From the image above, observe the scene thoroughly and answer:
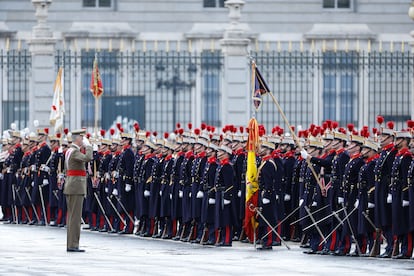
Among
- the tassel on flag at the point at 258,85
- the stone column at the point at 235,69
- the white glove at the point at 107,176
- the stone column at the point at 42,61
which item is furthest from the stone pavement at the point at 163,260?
the stone column at the point at 235,69

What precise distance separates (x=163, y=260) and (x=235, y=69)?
44.1ft

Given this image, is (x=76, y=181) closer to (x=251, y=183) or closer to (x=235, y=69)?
(x=251, y=183)

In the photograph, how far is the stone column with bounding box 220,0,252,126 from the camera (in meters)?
33.3

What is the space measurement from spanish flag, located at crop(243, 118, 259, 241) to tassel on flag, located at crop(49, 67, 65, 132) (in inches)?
328

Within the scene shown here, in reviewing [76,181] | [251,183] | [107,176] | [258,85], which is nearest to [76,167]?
[76,181]

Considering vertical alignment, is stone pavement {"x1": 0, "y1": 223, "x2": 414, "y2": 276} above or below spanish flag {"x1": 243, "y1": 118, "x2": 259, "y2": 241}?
below

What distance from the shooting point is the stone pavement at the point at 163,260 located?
18.8 m

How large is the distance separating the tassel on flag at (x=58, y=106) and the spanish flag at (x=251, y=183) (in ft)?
27.3

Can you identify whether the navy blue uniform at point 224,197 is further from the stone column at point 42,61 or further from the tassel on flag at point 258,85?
the stone column at point 42,61

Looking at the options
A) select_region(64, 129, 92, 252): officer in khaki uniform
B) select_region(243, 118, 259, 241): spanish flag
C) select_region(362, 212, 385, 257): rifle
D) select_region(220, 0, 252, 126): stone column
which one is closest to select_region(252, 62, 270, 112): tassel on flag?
select_region(243, 118, 259, 241): spanish flag

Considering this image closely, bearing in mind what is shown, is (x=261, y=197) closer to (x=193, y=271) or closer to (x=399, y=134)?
(x=399, y=134)

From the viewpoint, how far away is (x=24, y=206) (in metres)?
28.8

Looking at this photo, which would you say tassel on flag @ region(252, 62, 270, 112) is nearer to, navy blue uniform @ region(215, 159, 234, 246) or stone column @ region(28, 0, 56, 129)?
navy blue uniform @ region(215, 159, 234, 246)

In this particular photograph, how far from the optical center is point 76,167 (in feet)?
72.9
